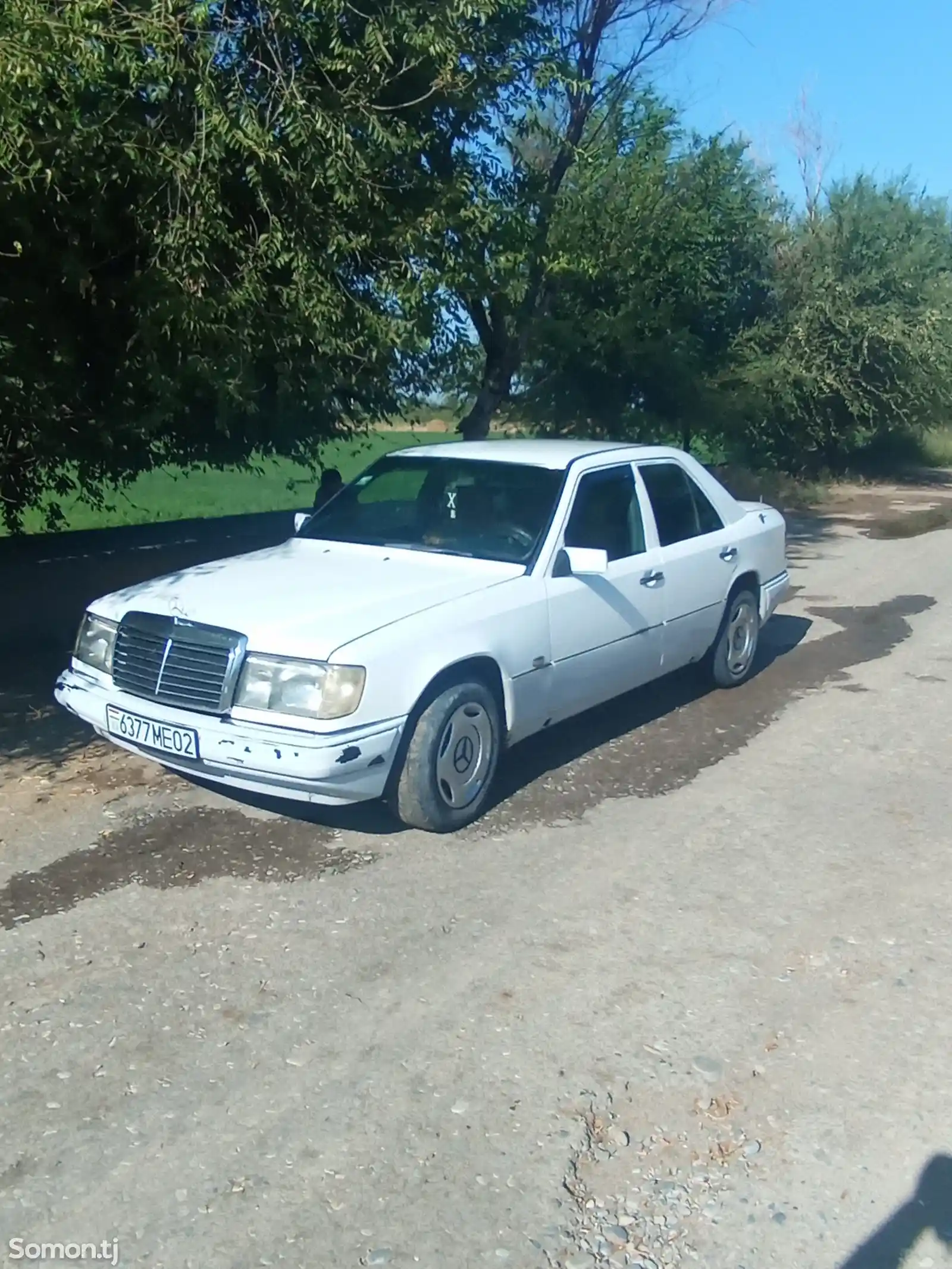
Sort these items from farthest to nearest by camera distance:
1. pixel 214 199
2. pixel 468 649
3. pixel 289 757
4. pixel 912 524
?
pixel 912 524, pixel 214 199, pixel 468 649, pixel 289 757

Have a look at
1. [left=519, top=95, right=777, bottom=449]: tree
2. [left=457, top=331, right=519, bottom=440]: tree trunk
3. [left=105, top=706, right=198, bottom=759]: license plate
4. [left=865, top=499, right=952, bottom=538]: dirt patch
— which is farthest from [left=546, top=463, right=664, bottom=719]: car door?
[left=865, top=499, right=952, bottom=538]: dirt patch

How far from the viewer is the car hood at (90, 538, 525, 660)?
5172 mm

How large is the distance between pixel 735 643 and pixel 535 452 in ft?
6.61

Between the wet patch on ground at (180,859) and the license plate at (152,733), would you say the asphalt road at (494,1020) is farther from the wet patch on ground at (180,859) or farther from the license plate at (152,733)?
the license plate at (152,733)

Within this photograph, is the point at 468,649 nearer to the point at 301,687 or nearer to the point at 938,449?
the point at 301,687

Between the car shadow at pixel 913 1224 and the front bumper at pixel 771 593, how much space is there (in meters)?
5.20

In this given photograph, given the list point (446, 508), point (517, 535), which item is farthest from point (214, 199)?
point (517, 535)

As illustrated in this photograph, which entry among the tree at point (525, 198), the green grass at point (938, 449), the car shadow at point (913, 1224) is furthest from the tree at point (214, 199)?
the green grass at point (938, 449)

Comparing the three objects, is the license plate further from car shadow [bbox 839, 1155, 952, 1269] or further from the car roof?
car shadow [bbox 839, 1155, 952, 1269]

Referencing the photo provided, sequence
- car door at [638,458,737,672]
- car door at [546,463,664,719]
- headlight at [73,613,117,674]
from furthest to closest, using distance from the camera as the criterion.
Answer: car door at [638,458,737,672], car door at [546,463,664,719], headlight at [73,613,117,674]

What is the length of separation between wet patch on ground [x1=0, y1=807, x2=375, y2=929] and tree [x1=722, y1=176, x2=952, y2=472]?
17.0 metres

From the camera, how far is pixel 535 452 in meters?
6.93

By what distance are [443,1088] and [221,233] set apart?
5.43 m

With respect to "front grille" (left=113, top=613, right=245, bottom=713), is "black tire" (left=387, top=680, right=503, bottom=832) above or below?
below
